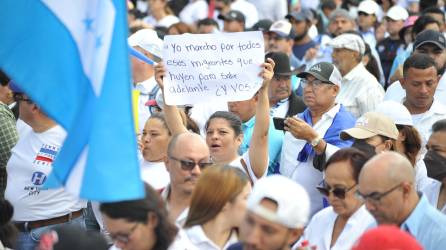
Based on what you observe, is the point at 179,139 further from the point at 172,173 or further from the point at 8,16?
the point at 8,16

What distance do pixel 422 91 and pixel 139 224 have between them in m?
4.61

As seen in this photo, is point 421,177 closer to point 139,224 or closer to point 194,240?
point 194,240

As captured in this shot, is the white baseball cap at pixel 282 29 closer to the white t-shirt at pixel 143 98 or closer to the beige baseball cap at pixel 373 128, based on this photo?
the white t-shirt at pixel 143 98

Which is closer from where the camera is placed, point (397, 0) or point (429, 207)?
point (429, 207)

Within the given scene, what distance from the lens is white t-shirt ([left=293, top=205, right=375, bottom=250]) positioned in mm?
6402

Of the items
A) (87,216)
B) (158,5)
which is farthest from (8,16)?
(158,5)

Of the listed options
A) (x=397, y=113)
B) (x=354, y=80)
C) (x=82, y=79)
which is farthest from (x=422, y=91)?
(x=82, y=79)

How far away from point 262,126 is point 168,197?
1141mm

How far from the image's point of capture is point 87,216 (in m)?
8.75

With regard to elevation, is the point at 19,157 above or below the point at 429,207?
below

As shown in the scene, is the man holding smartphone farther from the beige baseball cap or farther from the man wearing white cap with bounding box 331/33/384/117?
the man wearing white cap with bounding box 331/33/384/117

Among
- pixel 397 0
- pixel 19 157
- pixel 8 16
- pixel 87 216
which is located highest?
pixel 8 16

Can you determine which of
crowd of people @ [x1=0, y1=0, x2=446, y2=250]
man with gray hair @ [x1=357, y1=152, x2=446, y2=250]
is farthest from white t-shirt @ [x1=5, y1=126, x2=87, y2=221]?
man with gray hair @ [x1=357, y1=152, x2=446, y2=250]

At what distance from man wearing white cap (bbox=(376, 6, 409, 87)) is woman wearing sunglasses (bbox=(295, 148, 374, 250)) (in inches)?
337
